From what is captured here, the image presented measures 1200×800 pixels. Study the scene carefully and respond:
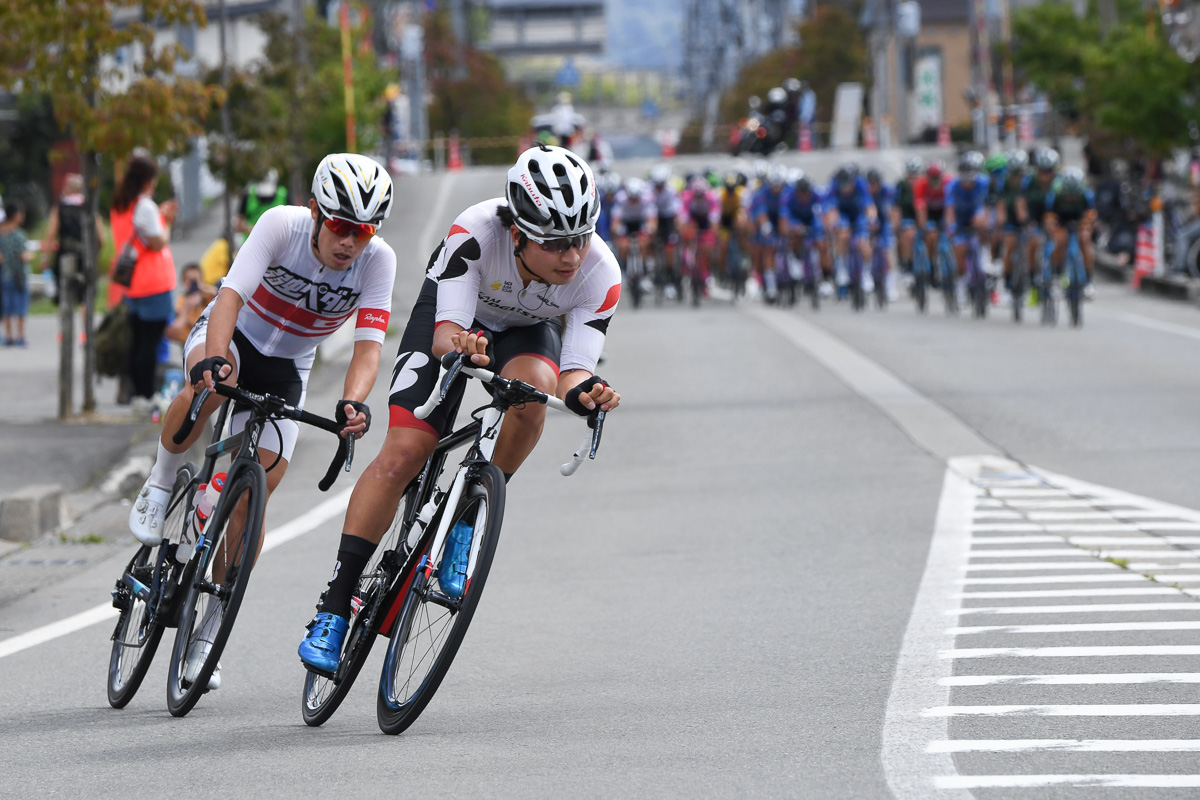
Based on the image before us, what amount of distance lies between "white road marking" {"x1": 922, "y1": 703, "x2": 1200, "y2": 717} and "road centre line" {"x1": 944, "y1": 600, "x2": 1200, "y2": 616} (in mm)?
1806

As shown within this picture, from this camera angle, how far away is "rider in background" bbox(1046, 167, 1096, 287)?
21688mm

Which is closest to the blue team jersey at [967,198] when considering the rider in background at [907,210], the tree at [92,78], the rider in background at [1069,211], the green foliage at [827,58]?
the rider in background at [907,210]

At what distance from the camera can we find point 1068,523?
1008 centimetres

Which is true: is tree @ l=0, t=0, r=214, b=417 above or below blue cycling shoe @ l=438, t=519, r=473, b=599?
above

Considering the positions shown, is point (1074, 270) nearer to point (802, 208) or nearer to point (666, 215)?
point (802, 208)

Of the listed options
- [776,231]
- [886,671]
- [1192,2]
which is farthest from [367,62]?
[886,671]

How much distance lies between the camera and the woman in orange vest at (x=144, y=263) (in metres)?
14.3

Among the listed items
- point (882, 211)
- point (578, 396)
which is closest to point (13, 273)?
point (882, 211)

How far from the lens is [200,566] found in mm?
6160

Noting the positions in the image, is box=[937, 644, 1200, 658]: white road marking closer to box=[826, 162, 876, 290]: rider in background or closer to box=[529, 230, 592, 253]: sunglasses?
box=[529, 230, 592, 253]: sunglasses

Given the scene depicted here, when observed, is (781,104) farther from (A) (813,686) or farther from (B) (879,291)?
(A) (813,686)

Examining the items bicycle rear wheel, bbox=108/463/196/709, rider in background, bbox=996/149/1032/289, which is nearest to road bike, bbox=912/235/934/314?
rider in background, bbox=996/149/1032/289

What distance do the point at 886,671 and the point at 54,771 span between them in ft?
9.39

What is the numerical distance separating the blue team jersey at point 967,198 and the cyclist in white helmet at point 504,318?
61.1ft
